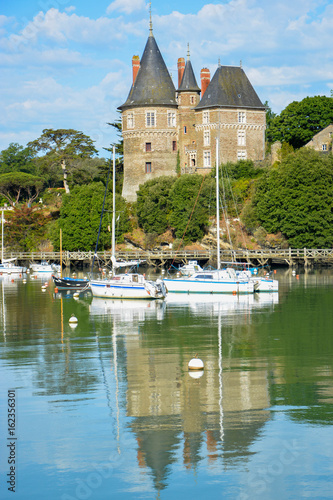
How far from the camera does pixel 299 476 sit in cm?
1647

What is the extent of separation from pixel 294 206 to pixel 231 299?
33.1 m

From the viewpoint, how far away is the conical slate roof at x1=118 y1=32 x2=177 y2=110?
9212 centimetres

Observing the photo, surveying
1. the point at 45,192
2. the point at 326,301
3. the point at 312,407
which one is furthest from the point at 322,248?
the point at 312,407

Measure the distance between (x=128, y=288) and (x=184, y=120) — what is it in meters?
49.7

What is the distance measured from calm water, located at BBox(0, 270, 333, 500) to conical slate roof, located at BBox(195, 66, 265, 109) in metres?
56.1

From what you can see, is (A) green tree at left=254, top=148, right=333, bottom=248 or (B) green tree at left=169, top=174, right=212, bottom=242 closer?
(A) green tree at left=254, top=148, right=333, bottom=248

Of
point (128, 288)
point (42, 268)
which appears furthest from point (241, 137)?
point (128, 288)

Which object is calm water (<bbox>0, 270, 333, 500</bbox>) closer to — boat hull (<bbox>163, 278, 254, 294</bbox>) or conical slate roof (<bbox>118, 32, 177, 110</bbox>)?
boat hull (<bbox>163, 278, 254, 294</bbox>)

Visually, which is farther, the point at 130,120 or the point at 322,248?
the point at 130,120

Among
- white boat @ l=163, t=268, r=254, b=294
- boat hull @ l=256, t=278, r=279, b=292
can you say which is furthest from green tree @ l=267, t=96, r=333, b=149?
white boat @ l=163, t=268, r=254, b=294

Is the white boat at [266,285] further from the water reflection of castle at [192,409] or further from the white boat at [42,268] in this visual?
the white boat at [42,268]

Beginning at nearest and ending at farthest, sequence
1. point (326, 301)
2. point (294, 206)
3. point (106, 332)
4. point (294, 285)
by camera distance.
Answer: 1. point (106, 332)
2. point (326, 301)
3. point (294, 285)
4. point (294, 206)

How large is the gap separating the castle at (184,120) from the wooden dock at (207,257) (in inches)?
489

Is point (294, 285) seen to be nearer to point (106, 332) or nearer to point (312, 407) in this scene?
point (106, 332)
